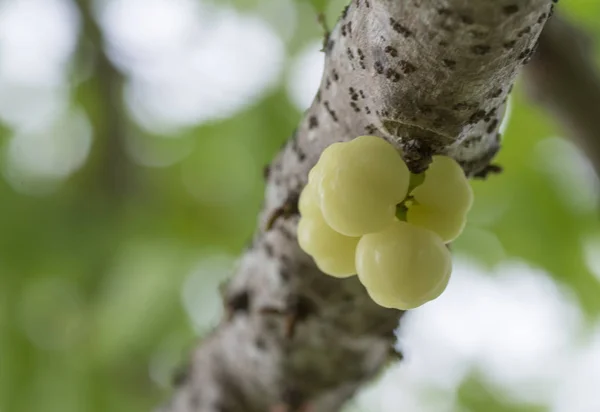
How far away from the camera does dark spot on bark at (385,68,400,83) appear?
1.19 ft

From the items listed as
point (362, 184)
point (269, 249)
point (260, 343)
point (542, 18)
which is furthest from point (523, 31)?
point (260, 343)

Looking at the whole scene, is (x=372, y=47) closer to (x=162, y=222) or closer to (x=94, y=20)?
(x=162, y=222)

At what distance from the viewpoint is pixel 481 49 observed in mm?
325

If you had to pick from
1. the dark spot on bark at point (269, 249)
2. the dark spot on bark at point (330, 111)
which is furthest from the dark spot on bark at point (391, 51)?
the dark spot on bark at point (269, 249)

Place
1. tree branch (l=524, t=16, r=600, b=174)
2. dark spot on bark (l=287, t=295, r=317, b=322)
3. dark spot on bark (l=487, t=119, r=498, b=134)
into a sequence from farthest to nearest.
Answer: tree branch (l=524, t=16, r=600, b=174) → dark spot on bark (l=287, t=295, r=317, b=322) → dark spot on bark (l=487, t=119, r=498, b=134)

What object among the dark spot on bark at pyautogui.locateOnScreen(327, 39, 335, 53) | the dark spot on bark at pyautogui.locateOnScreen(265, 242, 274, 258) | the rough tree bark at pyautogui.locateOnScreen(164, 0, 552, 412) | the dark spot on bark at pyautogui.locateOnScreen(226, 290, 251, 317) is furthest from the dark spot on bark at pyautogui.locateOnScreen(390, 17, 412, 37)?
the dark spot on bark at pyautogui.locateOnScreen(226, 290, 251, 317)

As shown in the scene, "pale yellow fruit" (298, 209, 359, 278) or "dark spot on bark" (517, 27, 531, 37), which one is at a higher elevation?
"dark spot on bark" (517, 27, 531, 37)

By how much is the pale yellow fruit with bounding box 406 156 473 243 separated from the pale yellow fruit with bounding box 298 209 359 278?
5 cm

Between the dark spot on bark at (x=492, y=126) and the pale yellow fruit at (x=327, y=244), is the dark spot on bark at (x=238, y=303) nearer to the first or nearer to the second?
the pale yellow fruit at (x=327, y=244)

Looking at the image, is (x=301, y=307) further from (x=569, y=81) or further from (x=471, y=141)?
(x=569, y=81)

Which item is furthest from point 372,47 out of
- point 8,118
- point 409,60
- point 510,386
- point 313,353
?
point 510,386

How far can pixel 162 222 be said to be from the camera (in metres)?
1.24

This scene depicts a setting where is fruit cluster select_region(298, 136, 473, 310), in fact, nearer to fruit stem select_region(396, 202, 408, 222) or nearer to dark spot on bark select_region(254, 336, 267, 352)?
fruit stem select_region(396, 202, 408, 222)

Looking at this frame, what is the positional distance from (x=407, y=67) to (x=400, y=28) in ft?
0.08
